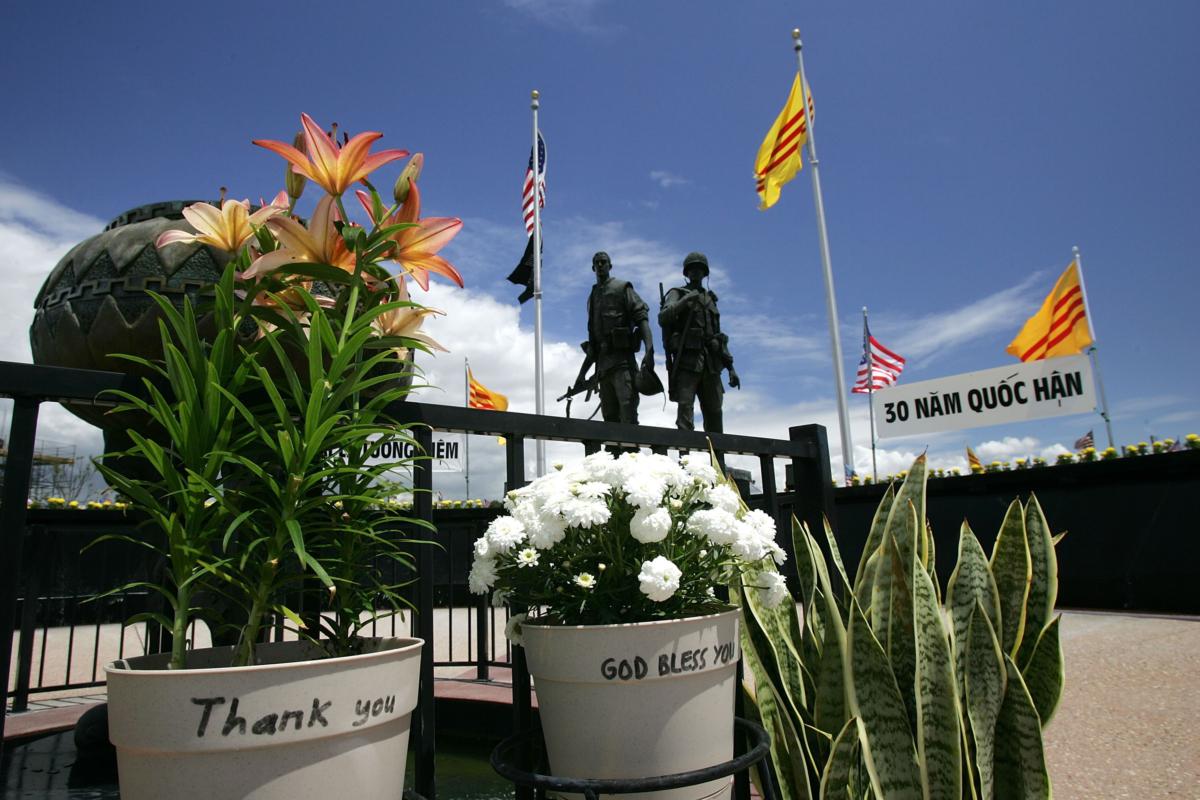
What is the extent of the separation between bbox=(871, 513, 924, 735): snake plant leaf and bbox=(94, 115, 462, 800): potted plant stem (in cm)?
110

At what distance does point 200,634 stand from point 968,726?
Result: 7383 mm

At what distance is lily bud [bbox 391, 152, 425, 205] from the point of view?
132 cm

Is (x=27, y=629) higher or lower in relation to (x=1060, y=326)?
lower

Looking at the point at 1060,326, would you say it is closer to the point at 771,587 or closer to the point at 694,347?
the point at 694,347

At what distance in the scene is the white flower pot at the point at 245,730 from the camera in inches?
33.9

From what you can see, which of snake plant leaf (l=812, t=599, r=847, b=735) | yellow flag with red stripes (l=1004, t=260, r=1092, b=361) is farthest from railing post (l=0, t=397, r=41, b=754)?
yellow flag with red stripes (l=1004, t=260, r=1092, b=361)

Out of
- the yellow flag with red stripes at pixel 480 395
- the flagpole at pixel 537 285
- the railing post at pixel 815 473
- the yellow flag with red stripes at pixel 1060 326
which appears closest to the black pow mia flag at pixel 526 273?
the flagpole at pixel 537 285

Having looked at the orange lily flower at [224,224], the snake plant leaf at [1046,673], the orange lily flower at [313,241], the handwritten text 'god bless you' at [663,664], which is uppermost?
the orange lily flower at [224,224]

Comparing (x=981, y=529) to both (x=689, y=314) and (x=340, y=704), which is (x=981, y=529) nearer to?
(x=689, y=314)

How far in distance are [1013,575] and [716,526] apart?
92 centimetres

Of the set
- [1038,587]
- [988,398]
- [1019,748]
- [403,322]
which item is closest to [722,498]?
[403,322]

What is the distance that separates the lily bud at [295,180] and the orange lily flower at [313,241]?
0.41 feet

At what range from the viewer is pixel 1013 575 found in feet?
5.60

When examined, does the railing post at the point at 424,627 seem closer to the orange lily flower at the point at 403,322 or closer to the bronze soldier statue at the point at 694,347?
the orange lily flower at the point at 403,322
